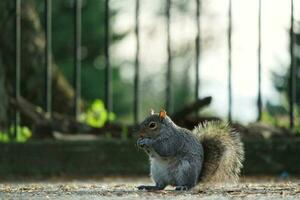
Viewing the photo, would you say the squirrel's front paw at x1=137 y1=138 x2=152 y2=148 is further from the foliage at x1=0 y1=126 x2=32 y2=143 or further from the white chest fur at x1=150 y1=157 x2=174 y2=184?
the foliage at x1=0 y1=126 x2=32 y2=143

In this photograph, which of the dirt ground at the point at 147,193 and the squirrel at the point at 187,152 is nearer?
the dirt ground at the point at 147,193

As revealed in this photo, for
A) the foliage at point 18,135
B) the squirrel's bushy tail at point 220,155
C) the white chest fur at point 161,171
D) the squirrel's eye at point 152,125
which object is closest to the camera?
the white chest fur at point 161,171

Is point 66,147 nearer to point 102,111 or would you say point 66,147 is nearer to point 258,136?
point 102,111

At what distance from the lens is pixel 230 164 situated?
21.2 ft

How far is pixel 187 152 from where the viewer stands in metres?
6.15

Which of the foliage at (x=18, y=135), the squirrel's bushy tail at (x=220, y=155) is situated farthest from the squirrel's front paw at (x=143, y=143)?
the foliage at (x=18, y=135)

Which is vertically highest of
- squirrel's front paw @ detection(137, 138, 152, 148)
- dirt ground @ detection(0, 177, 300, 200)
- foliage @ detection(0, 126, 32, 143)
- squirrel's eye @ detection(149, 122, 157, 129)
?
squirrel's eye @ detection(149, 122, 157, 129)

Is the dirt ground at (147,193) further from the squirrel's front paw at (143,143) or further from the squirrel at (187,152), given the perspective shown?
the squirrel's front paw at (143,143)

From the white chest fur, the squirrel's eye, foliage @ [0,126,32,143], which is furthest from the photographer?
foliage @ [0,126,32,143]

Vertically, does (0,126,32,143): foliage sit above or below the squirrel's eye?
below

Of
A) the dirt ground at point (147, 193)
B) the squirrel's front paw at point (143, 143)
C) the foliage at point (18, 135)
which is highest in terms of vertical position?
the squirrel's front paw at point (143, 143)

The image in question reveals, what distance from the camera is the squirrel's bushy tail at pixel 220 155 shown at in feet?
21.0

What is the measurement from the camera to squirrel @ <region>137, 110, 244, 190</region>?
20.0 ft

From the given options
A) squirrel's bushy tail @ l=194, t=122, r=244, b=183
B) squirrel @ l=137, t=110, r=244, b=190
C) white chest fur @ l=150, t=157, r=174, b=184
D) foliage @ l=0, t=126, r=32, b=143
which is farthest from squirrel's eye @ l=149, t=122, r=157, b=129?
foliage @ l=0, t=126, r=32, b=143
